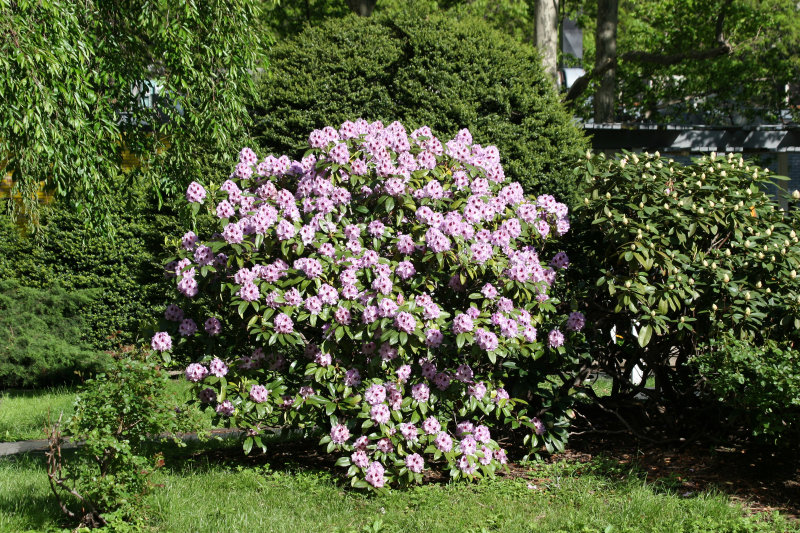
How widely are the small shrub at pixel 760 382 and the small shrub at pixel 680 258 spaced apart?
0.22 meters

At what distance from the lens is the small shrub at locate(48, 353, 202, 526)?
381 centimetres

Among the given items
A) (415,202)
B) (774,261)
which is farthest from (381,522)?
(774,261)

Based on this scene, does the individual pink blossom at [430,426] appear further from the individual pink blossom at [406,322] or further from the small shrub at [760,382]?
the small shrub at [760,382]

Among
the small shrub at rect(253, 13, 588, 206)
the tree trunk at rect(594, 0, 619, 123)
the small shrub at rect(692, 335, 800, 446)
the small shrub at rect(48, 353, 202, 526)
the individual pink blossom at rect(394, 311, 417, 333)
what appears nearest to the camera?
the small shrub at rect(48, 353, 202, 526)

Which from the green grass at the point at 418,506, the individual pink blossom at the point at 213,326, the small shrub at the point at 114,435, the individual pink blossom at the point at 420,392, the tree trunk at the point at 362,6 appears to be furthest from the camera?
the tree trunk at the point at 362,6

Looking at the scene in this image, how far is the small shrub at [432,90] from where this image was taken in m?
6.41

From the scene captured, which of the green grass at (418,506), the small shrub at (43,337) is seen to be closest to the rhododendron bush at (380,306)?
the green grass at (418,506)

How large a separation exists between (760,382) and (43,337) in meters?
7.49

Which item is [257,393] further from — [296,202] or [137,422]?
[296,202]

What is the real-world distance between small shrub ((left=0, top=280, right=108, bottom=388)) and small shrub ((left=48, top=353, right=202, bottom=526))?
181 inches

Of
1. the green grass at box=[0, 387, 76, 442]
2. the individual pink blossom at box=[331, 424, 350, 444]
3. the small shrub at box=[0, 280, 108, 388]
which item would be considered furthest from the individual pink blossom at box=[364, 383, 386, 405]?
the small shrub at box=[0, 280, 108, 388]

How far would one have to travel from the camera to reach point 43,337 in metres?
8.64

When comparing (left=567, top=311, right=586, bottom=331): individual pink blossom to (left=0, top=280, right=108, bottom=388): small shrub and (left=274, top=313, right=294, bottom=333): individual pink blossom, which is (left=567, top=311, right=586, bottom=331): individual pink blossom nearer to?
(left=274, top=313, right=294, bottom=333): individual pink blossom

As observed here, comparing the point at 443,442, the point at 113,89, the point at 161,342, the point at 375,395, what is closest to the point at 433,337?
the point at 375,395
